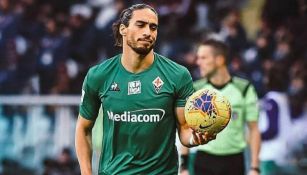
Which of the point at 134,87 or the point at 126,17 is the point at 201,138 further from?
the point at 126,17

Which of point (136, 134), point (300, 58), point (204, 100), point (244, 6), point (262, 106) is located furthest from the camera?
point (244, 6)

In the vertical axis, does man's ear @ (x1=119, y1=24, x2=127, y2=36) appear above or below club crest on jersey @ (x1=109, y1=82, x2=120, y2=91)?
above

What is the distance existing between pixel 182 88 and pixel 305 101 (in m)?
7.12

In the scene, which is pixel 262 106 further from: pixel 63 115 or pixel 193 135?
pixel 193 135

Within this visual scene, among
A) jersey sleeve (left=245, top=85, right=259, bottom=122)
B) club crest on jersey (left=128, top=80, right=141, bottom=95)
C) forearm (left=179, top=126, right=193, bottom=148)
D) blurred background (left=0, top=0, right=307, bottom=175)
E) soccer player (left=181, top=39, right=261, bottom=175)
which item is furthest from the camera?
blurred background (left=0, top=0, right=307, bottom=175)

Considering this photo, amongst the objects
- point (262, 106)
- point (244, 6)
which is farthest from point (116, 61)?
point (244, 6)

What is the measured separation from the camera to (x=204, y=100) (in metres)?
5.61

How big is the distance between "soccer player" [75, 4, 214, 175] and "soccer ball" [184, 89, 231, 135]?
0.98 ft

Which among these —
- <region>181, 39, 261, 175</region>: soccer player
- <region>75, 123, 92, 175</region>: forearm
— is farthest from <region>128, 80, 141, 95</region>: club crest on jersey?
<region>181, 39, 261, 175</region>: soccer player

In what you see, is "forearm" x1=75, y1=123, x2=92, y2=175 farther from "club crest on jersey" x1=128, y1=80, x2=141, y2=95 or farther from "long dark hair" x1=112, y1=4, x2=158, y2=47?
"long dark hair" x1=112, y1=4, x2=158, y2=47

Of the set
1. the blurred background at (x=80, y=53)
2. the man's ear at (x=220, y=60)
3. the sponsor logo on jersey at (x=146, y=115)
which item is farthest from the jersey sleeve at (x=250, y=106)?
the blurred background at (x=80, y=53)

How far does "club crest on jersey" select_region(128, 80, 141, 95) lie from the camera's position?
6052mm

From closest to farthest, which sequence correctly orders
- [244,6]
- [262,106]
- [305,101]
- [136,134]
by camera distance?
[136,134] → [262,106] → [305,101] → [244,6]

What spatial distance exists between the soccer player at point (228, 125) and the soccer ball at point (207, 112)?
2909mm
